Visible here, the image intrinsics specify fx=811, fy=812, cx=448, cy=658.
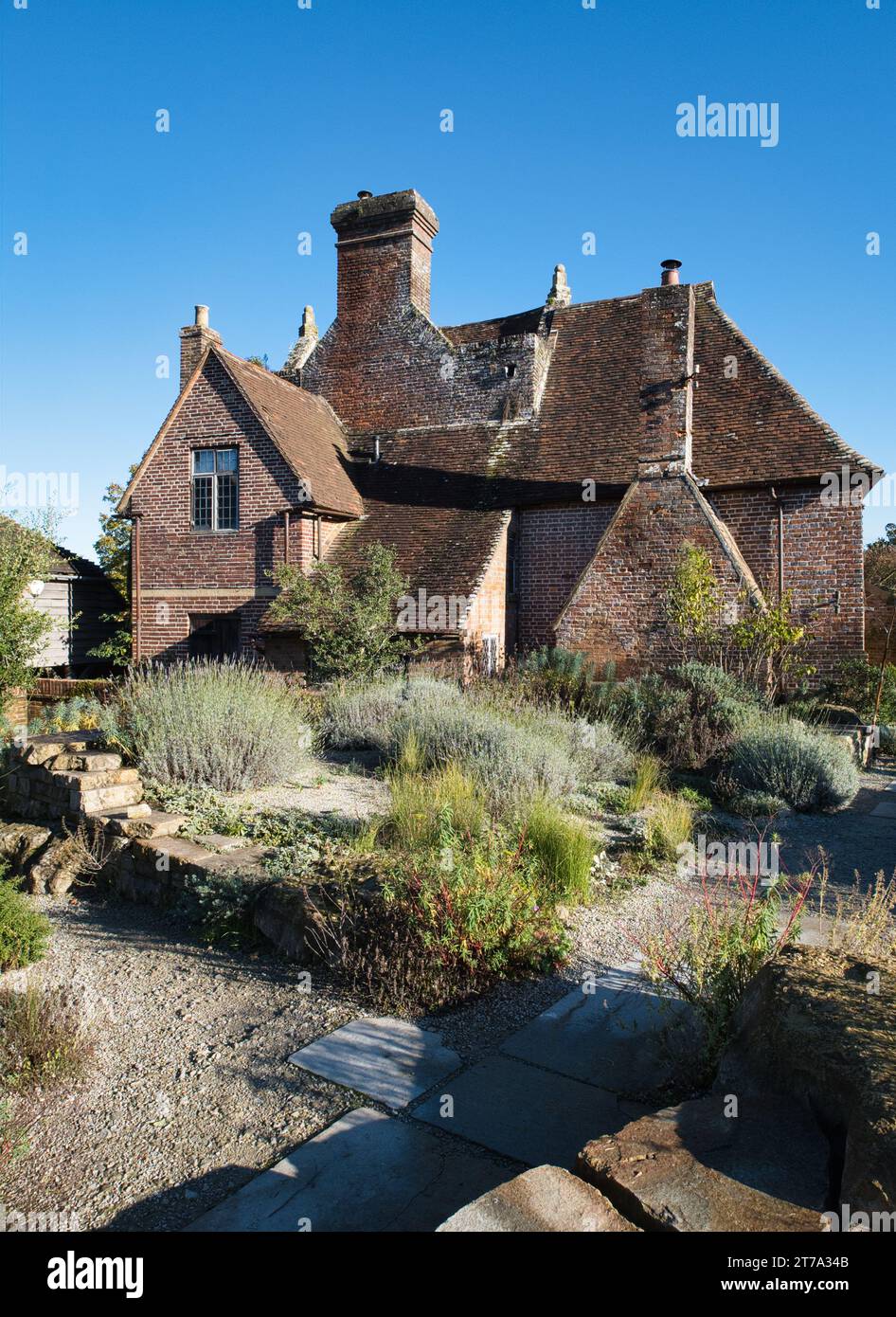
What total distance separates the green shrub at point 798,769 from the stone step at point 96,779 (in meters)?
6.82

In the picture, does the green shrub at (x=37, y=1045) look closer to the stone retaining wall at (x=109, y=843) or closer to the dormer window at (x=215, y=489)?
the stone retaining wall at (x=109, y=843)

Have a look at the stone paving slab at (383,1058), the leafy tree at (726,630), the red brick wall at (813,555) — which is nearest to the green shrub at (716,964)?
the stone paving slab at (383,1058)

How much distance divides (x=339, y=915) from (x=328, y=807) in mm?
2572

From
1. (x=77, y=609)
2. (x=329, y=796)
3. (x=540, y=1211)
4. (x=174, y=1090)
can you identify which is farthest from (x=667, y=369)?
(x=77, y=609)

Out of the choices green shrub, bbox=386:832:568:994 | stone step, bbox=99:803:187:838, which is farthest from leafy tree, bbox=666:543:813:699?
stone step, bbox=99:803:187:838

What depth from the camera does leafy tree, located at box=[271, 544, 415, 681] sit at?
15398mm

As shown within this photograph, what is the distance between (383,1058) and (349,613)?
39.1 feet

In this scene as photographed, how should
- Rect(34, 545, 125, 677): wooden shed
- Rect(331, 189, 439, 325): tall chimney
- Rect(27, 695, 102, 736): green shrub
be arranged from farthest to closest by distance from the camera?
Rect(34, 545, 125, 677): wooden shed
Rect(331, 189, 439, 325): tall chimney
Rect(27, 695, 102, 736): green shrub

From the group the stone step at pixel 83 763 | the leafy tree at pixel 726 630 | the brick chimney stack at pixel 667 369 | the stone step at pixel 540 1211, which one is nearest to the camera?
the stone step at pixel 540 1211

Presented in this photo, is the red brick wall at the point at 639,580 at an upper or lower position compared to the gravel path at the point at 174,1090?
upper

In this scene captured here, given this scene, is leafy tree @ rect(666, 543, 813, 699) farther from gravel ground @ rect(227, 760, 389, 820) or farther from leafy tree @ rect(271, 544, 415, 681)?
gravel ground @ rect(227, 760, 389, 820)

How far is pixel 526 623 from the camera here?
59.0ft

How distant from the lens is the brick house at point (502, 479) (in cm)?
1538

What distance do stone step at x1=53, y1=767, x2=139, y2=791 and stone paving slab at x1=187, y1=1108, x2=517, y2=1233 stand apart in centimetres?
522
